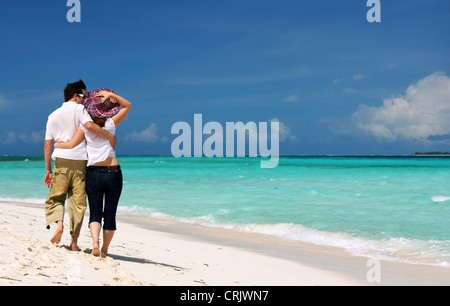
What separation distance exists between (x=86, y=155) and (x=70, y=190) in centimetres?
44

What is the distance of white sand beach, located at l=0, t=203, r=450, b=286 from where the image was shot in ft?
12.2

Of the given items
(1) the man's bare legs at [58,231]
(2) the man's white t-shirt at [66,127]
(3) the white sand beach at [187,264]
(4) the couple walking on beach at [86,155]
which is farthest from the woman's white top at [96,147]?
(3) the white sand beach at [187,264]

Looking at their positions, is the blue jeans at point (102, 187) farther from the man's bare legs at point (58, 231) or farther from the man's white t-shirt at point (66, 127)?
the man's bare legs at point (58, 231)

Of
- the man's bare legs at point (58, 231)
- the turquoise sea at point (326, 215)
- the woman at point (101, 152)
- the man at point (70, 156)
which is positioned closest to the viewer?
the woman at point (101, 152)

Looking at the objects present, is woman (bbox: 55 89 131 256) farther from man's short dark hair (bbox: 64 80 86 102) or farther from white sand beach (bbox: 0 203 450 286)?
white sand beach (bbox: 0 203 450 286)

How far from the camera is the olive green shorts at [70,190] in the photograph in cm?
439

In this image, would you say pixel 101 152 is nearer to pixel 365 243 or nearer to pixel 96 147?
pixel 96 147

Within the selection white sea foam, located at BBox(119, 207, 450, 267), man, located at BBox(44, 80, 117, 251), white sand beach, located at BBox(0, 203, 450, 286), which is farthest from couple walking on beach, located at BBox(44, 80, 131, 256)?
white sea foam, located at BBox(119, 207, 450, 267)

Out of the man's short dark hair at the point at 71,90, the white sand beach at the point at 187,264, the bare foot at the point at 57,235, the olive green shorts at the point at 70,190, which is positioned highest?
the man's short dark hair at the point at 71,90

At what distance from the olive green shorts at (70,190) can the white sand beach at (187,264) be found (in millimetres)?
345

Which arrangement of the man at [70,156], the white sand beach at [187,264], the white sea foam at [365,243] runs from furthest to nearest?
1. the white sea foam at [365,243]
2. the man at [70,156]
3. the white sand beach at [187,264]

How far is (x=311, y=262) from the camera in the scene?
21.7ft
